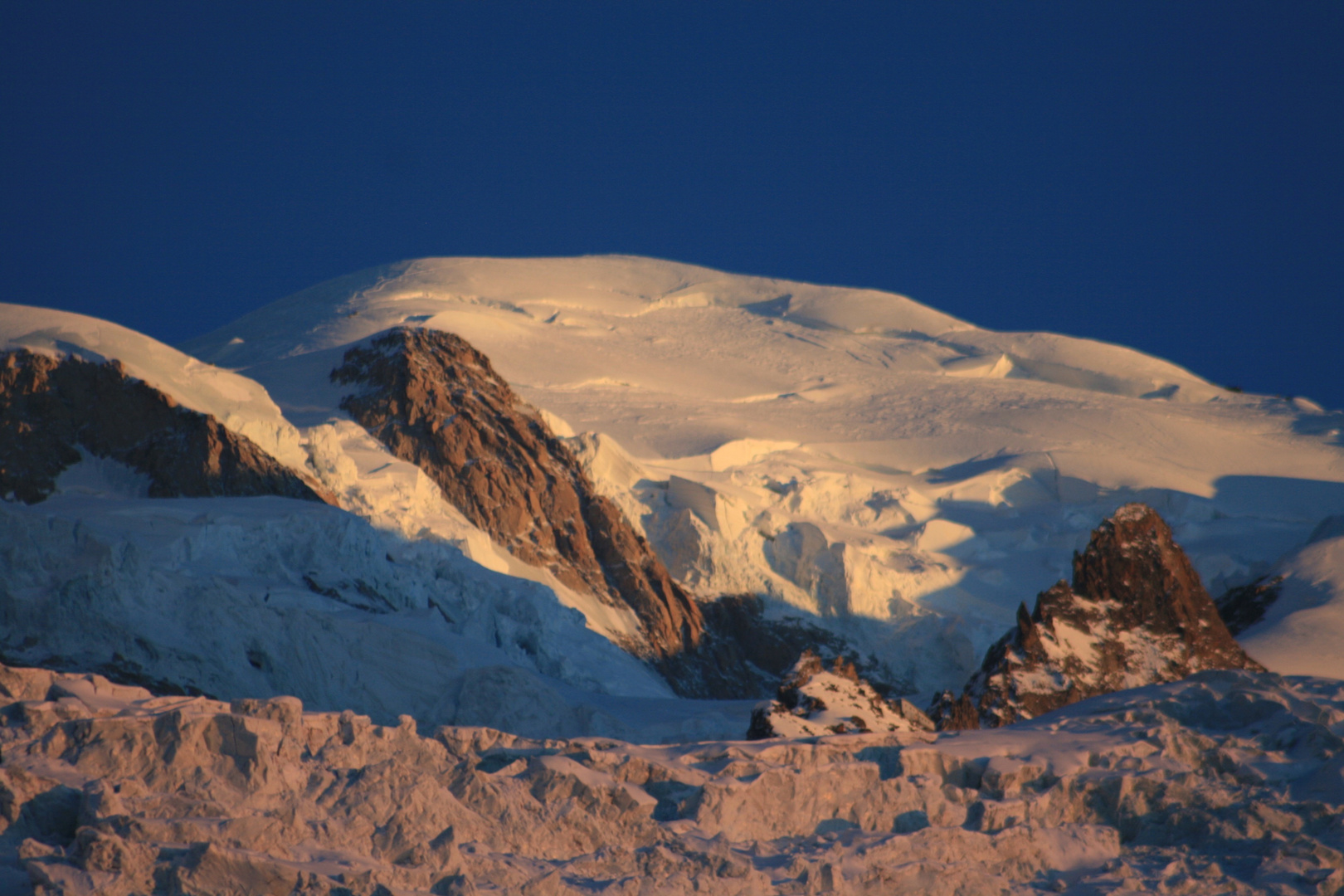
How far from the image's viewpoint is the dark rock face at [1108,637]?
32.1 m

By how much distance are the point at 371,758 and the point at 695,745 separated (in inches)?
178

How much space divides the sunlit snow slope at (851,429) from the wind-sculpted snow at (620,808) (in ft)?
109

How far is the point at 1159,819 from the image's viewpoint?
1864 centimetres

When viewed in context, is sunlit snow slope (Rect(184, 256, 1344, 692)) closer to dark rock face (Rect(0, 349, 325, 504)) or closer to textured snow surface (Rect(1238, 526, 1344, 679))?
textured snow surface (Rect(1238, 526, 1344, 679))

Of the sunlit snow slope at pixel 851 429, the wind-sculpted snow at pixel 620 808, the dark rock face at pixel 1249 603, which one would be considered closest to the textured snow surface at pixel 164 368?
the sunlit snow slope at pixel 851 429

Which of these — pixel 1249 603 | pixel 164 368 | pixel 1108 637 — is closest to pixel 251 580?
pixel 1108 637

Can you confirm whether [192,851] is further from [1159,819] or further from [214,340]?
[214,340]

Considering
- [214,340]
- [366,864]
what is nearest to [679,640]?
[366,864]

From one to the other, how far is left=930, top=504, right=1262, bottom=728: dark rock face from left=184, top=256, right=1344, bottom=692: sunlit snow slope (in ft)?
49.2

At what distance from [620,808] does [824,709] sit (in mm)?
11737

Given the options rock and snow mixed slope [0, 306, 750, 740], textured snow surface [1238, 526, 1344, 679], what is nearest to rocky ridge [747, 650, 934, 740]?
rock and snow mixed slope [0, 306, 750, 740]

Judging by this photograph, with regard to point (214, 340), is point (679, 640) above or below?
below

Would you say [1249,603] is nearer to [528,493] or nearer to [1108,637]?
[1108,637]

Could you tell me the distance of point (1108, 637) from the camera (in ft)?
114
